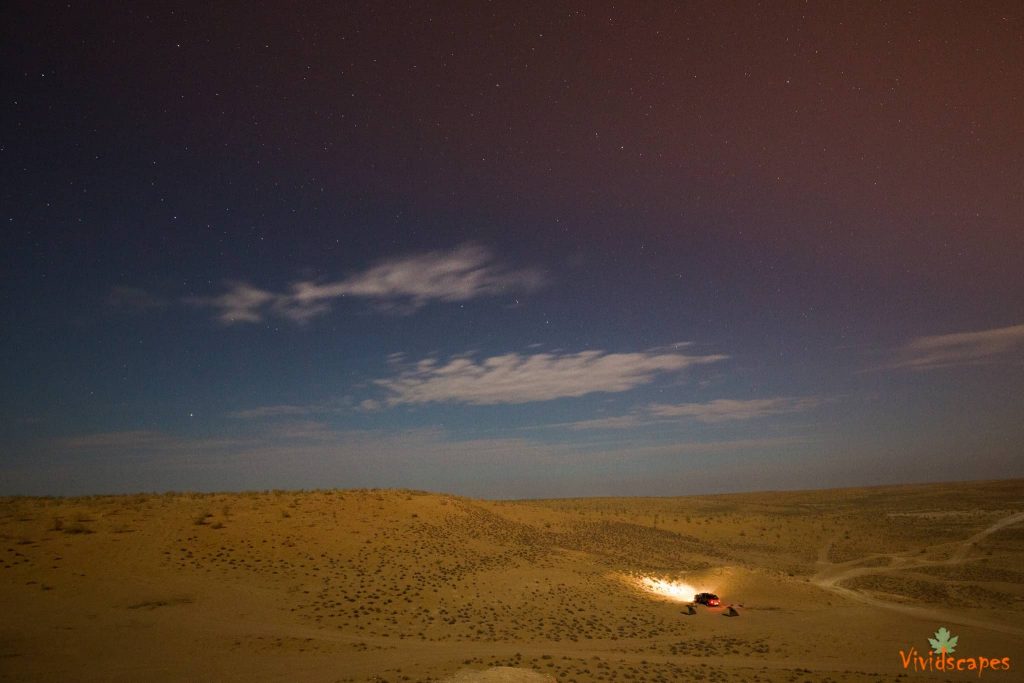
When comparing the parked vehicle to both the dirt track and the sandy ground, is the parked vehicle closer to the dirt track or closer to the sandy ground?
the sandy ground

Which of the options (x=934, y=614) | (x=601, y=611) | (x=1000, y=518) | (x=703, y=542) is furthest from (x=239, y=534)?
(x=1000, y=518)

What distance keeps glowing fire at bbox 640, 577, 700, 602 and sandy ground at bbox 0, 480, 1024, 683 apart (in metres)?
0.69

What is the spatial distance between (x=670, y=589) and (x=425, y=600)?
15.6m

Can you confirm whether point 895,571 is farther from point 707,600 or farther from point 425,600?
point 425,600

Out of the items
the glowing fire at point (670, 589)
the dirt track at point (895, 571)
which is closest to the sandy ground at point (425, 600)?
the dirt track at point (895, 571)

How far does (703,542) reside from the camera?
170 ft

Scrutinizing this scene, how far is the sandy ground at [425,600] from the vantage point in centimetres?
1617

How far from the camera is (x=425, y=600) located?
23828 millimetres

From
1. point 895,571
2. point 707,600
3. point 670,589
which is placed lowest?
point 895,571

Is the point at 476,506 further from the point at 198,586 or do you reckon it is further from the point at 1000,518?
the point at 1000,518

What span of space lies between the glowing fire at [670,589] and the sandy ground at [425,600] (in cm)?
69

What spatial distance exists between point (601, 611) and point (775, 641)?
759 centimetres

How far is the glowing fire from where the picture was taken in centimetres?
2900

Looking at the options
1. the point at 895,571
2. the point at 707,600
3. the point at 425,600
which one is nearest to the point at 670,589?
the point at 707,600
